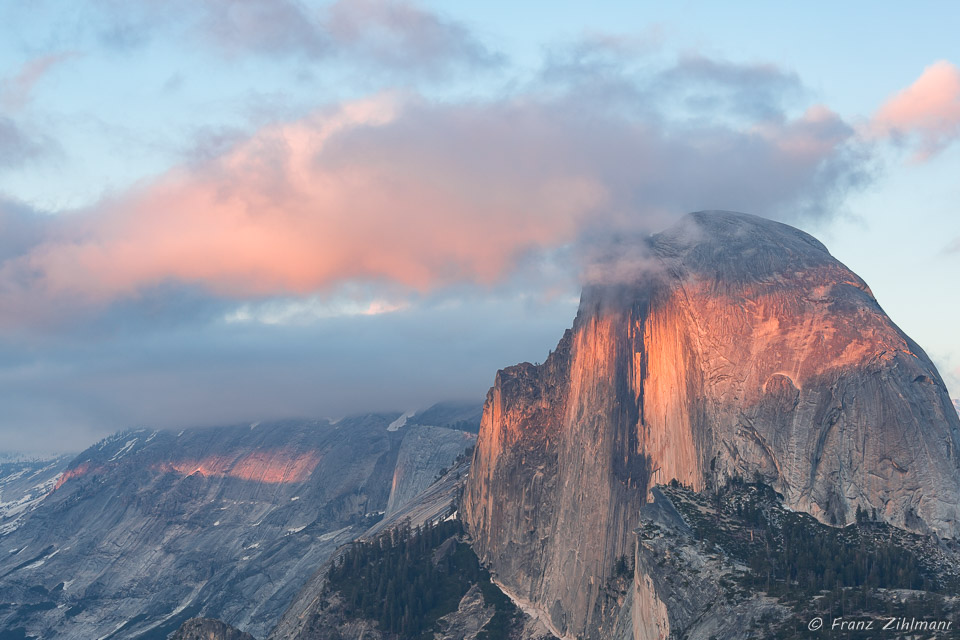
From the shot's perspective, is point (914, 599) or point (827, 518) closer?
point (914, 599)

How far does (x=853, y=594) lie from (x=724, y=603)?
20477mm

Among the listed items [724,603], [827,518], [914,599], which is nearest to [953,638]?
[914,599]

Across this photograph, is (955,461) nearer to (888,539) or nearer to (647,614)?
(888,539)

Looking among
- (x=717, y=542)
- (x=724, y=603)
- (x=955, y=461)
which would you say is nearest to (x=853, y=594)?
(x=724, y=603)

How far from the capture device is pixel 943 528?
18988cm

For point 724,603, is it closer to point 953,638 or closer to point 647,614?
point 647,614

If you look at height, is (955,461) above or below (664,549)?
above

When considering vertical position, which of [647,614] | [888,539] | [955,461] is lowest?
[647,614]

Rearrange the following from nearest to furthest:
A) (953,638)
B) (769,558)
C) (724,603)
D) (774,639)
→ (953,638) → (774,639) → (724,603) → (769,558)

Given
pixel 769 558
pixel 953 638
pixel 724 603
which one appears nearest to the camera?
pixel 953 638

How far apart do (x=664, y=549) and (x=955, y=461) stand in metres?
55.3

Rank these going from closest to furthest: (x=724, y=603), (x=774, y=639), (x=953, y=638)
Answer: (x=953, y=638), (x=774, y=639), (x=724, y=603)

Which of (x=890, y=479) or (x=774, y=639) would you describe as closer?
Result: (x=774, y=639)

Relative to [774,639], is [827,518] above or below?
above
